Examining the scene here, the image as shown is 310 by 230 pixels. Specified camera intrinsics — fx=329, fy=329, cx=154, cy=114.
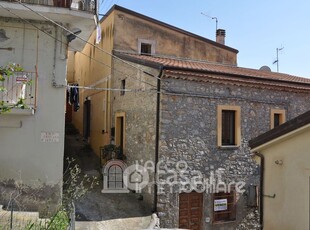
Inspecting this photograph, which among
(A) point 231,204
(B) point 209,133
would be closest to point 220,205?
(A) point 231,204

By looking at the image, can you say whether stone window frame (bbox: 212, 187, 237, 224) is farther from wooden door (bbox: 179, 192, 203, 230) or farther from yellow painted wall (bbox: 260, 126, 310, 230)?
yellow painted wall (bbox: 260, 126, 310, 230)

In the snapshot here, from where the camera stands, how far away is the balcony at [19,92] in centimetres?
848

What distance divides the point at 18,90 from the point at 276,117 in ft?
31.2

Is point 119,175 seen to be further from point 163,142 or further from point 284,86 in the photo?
point 284,86

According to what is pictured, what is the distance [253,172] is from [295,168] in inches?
255

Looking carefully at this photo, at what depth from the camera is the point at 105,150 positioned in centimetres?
1319

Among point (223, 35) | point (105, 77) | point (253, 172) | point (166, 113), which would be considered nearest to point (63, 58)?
point (166, 113)

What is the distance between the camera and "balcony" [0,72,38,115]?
8.48 m

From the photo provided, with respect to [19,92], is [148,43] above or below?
above

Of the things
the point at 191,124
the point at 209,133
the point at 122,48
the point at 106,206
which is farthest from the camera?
the point at 122,48

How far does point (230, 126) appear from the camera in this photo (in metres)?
12.1

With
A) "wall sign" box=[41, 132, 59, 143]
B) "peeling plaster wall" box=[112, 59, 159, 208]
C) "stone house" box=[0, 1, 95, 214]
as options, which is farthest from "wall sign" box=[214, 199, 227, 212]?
"wall sign" box=[41, 132, 59, 143]

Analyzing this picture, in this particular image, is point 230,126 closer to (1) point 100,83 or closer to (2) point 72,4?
(2) point 72,4

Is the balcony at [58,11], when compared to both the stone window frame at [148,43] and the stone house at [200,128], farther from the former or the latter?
the stone window frame at [148,43]
